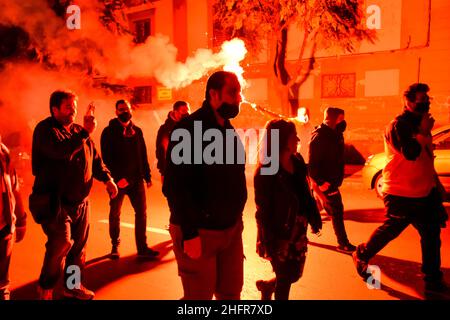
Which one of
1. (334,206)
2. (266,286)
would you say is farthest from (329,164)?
(266,286)

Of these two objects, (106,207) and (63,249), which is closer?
(63,249)

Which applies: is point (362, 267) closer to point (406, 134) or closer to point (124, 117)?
point (406, 134)

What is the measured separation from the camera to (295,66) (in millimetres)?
15938

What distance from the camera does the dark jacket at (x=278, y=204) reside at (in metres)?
3.56

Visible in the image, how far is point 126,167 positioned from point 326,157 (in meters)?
2.40

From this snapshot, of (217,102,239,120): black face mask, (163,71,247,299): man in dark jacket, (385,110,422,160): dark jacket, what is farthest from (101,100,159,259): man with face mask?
(385,110,422,160): dark jacket

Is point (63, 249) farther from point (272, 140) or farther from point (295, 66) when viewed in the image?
point (295, 66)

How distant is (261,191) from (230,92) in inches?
34.6

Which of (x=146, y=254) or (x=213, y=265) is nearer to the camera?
(x=213, y=265)

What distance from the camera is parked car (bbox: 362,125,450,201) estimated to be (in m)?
8.56

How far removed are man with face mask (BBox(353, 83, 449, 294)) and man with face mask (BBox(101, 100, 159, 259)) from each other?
290 cm

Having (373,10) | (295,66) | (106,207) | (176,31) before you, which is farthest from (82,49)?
(373,10)

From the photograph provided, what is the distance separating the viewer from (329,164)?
5.62 meters

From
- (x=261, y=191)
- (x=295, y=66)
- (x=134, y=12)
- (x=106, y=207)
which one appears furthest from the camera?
(x=134, y=12)
